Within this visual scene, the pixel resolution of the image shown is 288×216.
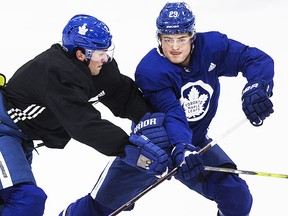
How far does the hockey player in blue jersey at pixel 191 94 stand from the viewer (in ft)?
10.5

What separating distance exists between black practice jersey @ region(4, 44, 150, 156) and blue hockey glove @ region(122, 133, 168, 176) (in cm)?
5

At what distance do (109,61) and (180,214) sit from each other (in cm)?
89

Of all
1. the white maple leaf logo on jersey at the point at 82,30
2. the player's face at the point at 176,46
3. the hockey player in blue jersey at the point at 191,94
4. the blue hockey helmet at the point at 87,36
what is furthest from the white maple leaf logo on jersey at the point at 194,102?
the white maple leaf logo on jersey at the point at 82,30

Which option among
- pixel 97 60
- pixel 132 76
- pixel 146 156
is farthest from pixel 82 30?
pixel 132 76

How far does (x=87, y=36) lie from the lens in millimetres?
2965

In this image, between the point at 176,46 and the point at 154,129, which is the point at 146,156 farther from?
the point at 176,46

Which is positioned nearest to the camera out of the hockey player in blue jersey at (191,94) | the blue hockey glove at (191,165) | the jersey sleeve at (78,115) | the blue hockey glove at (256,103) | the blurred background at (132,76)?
the jersey sleeve at (78,115)

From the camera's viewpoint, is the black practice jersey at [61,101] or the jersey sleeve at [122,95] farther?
the jersey sleeve at [122,95]

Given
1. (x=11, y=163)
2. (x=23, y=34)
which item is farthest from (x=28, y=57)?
(x=11, y=163)

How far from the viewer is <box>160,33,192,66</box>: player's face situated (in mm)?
3221

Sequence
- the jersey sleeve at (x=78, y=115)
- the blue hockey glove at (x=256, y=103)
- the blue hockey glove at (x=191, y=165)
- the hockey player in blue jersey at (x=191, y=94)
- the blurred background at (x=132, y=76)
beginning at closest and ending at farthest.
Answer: the jersey sleeve at (x=78, y=115) < the blue hockey glove at (x=191, y=165) < the blue hockey glove at (x=256, y=103) < the hockey player in blue jersey at (x=191, y=94) < the blurred background at (x=132, y=76)

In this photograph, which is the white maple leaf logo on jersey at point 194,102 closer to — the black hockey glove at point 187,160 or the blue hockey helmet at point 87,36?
the black hockey glove at point 187,160

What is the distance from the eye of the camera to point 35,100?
117 inches

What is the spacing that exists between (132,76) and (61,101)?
81.3 inches
